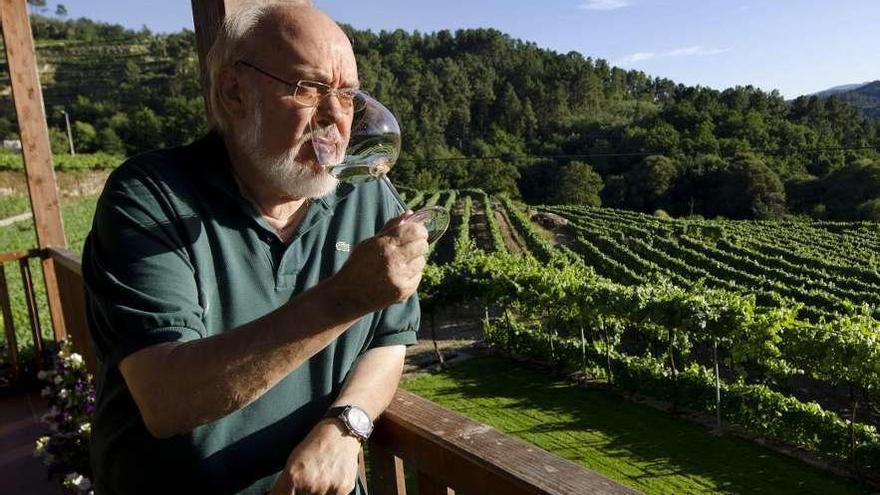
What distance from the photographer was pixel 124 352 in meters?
0.92

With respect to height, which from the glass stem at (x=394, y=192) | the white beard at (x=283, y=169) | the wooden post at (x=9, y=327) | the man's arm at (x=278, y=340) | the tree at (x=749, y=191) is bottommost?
Answer: the tree at (x=749, y=191)

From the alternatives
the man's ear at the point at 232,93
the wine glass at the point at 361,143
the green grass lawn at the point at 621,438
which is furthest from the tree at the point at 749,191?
the man's ear at the point at 232,93

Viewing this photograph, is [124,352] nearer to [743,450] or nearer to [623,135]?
[743,450]

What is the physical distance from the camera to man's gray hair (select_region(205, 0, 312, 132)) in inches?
45.2

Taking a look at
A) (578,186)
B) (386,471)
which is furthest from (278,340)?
(578,186)

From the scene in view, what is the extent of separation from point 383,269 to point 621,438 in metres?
11.1

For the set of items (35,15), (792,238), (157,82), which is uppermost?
(35,15)

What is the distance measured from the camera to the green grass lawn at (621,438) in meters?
9.42

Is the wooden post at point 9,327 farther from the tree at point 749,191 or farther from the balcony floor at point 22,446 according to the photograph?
the tree at point 749,191

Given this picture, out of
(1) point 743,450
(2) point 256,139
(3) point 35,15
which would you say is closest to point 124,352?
(2) point 256,139

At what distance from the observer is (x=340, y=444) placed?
3.76ft

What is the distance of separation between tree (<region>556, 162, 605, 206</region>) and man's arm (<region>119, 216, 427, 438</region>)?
71.8 metres

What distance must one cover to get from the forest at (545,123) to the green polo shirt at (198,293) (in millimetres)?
44755

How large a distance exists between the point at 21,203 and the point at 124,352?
124ft
